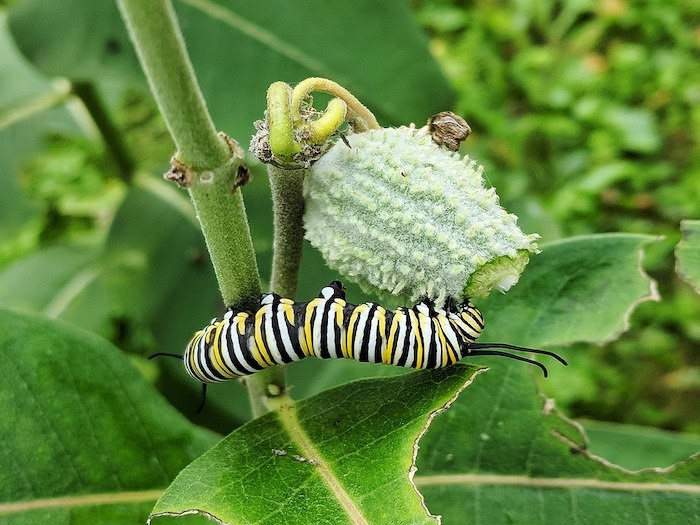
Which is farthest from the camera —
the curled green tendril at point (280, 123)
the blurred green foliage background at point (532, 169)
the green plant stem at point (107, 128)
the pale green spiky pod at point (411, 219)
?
the blurred green foliage background at point (532, 169)

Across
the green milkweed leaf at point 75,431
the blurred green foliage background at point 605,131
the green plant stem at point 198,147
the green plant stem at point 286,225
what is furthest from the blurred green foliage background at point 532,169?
the green plant stem at point 198,147

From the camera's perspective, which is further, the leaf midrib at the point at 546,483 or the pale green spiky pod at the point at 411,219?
the leaf midrib at the point at 546,483

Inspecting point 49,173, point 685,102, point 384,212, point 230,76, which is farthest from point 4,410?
point 685,102

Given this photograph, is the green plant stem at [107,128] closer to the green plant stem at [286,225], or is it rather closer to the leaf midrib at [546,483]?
the green plant stem at [286,225]

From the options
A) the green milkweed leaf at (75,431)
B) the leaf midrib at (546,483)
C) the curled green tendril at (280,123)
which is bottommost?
the leaf midrib at (546,483)

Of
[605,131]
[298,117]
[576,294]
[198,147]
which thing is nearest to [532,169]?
[605,131]

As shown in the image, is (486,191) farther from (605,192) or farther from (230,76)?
(605,192)

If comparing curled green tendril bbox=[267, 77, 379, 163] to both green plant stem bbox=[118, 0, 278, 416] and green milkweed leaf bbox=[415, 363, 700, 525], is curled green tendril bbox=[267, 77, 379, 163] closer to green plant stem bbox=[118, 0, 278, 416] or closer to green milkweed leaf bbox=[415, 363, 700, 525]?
green plant stem bbox=[118, 0, 278, 416]

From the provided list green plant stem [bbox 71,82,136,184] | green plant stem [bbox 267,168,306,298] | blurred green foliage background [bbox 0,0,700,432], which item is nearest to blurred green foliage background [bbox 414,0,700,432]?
blurred green foliage background [bbox 0,0,700,432]
